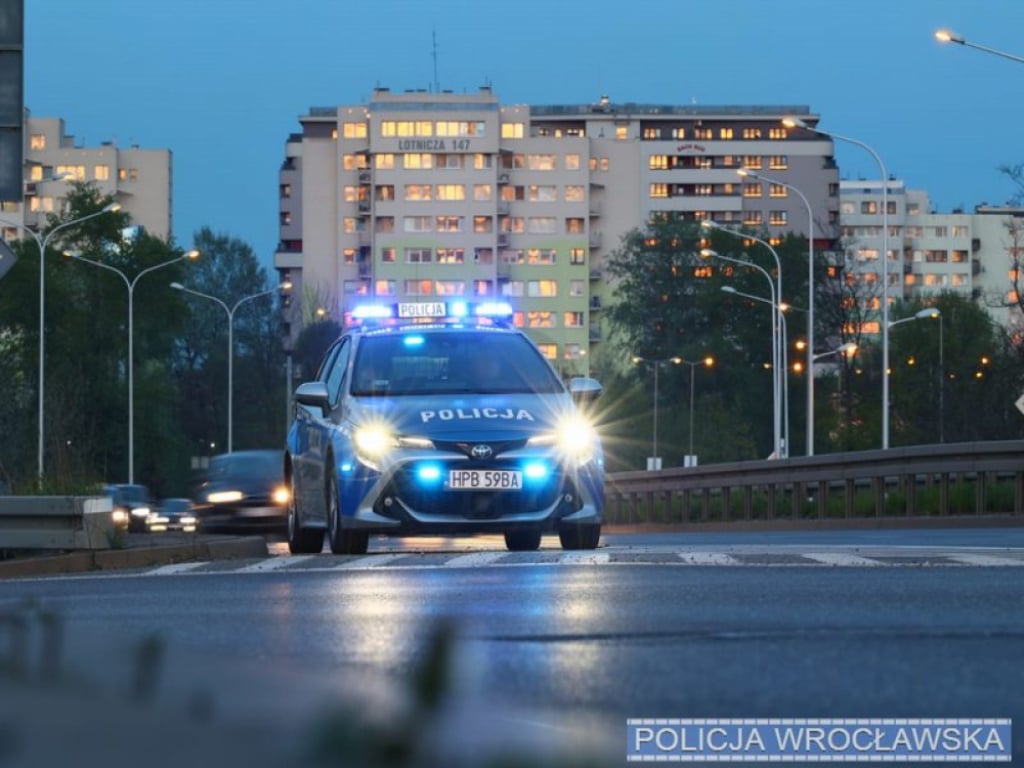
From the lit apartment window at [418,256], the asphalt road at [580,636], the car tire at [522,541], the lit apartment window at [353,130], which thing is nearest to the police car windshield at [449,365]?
the car tire at [522,541]

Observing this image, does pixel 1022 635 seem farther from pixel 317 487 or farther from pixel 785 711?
pixel 317 487

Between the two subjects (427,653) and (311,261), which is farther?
(311,261)

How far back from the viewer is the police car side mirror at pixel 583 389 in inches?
701

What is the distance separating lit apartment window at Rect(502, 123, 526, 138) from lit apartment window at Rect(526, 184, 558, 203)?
4190mm

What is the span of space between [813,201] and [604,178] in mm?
21125

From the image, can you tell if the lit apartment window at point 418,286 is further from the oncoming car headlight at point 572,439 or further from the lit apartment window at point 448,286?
the oncoming car headlight at point 572,439

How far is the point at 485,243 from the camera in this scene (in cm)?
18412

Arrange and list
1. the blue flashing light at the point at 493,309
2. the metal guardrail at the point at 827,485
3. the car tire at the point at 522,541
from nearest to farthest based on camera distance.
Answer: the car tire at the point at 522,541, the blue flashing light at the point at 493,309, the metal guardrail at the point at 827,485

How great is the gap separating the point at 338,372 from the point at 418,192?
166 m

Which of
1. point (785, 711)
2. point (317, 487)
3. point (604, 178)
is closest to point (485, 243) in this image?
point (604, 178)

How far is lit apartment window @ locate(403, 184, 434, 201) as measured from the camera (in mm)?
182125

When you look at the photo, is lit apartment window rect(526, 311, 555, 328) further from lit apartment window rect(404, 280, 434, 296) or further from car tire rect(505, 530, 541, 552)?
car tire rect(505, 530, 541, 552)

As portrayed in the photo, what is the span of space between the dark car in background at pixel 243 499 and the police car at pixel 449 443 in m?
16.0

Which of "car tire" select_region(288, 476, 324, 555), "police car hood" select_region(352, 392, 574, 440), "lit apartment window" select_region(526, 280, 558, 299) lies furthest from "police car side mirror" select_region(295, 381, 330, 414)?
"lit apartment window" select_region(526, 280, 558, 299)
